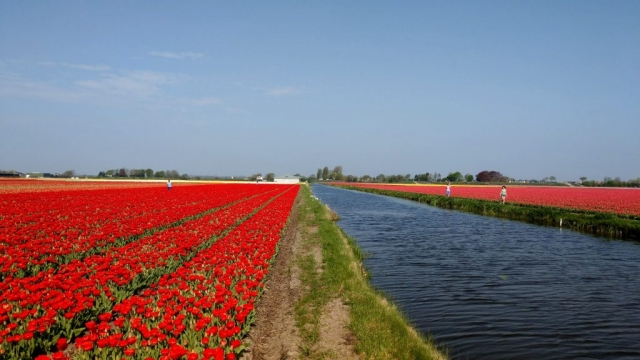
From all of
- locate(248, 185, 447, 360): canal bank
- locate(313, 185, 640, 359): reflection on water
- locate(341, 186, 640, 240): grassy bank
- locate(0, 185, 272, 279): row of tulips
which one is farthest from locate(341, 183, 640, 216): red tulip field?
locate(0, 185, 272, 279): row of tulips

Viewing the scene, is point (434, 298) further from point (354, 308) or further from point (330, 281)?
point (354, 308)

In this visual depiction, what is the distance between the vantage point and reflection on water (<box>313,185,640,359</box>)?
28.1 feet

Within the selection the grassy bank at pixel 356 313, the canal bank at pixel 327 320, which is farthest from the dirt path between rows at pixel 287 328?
the grassy bank at pixel 356 313

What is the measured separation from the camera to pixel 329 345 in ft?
23.1

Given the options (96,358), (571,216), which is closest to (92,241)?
(96,358)

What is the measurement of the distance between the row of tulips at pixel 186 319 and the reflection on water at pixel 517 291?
414 cm

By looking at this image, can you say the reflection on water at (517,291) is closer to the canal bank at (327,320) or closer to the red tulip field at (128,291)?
the canal bank at (327,320)

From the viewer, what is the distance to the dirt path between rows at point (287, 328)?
6.75 metres

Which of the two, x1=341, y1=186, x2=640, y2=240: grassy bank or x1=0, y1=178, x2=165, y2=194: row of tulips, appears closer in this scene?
x1=341, y1=186, x2=640, y2=240: grassy bank

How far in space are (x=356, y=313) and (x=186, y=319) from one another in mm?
3298

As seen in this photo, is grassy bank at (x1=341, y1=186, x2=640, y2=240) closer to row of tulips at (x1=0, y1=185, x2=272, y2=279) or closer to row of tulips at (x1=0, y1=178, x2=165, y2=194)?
A: row of tulips at (x1=0, y1=185, x2=272, y2=279)

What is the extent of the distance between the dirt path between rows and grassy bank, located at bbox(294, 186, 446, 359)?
0.37 feet

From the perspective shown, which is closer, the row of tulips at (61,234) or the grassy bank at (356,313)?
the grassy bank at (356,313)

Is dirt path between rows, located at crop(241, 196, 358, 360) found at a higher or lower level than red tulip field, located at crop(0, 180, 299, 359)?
lower
